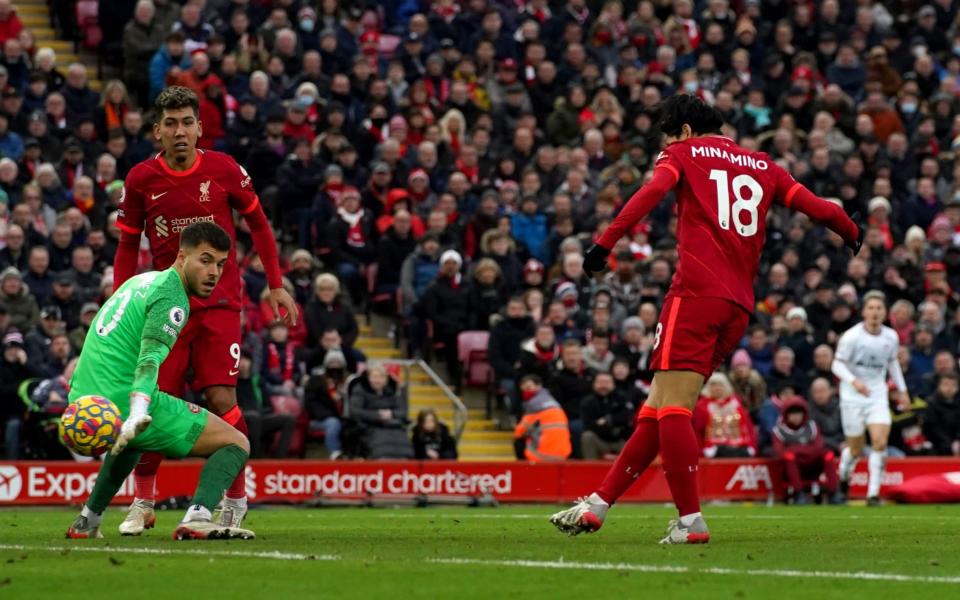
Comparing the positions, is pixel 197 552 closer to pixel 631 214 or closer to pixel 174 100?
pixel 631 214

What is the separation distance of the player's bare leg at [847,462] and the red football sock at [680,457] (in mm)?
10711

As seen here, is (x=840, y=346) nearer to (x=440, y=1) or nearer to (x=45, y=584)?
(x=440, y=1)

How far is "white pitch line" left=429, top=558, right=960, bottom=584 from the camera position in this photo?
7.81 metres

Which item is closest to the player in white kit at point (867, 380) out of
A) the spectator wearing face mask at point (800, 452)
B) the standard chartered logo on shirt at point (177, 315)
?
the spectator wearing face mask at point (800, 452)

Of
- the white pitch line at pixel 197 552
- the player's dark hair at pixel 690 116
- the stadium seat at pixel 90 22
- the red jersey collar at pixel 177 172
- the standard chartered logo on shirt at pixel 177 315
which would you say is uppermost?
the stadium seat at pixel 90 22

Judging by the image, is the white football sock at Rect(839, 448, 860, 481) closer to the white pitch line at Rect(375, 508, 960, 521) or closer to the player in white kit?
the player in white kit

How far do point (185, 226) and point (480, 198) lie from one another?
13277 millimetres

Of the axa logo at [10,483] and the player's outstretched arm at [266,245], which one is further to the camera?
the axa logo at [10,483]

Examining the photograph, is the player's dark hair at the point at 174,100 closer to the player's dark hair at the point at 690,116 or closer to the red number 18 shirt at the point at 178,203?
the red number 18 shirt at the point at 178,203

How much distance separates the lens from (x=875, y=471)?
19.6 meters

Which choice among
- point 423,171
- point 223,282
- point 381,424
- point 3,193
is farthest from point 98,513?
point 423,171

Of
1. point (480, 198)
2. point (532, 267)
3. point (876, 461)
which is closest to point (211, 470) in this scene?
point (876, 461)

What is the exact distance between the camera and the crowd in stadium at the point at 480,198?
68.2ft

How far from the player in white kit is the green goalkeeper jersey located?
39.1 feet
